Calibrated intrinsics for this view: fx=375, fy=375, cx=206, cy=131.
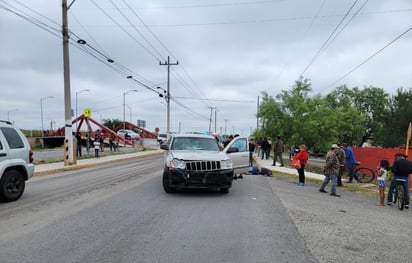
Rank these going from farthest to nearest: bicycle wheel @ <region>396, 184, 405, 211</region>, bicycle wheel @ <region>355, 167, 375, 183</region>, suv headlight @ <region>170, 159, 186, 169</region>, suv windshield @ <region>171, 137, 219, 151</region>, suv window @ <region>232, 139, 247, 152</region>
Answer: bicycle wheel @ <region>355, 167, 375, 183</region> → suv window @ <region>232, 139, 247, 152</region> → suv windshield @ <region>171, 137, 219, 151</region> → suv headlight @ <region>170, 159, 186, 169</region> → bicycle wheel @ <region>396, 184, 405, 211</region>

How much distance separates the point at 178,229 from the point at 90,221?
5.63 ft

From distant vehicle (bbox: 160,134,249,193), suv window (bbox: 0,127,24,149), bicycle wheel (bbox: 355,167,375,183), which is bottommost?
bicycle wheel (bbox: 355,167,375,183)

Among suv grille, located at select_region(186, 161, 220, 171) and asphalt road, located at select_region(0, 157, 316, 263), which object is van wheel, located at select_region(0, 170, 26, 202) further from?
suv grille, located at select_region(186, 161, 220, 171)

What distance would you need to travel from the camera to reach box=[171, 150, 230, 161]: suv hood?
10.1 m

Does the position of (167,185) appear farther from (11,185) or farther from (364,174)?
(364,174)

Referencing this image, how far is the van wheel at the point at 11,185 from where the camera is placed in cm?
888

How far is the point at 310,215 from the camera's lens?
823cm

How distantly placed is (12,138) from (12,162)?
76 cm

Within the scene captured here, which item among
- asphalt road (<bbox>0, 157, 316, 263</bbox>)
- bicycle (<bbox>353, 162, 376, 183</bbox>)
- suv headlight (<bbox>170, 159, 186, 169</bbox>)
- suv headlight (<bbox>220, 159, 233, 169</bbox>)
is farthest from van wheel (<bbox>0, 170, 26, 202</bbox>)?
bicycle (<bbox>353, 162, 376, 183</bbox>)

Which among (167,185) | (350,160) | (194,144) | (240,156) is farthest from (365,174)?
(167,185)

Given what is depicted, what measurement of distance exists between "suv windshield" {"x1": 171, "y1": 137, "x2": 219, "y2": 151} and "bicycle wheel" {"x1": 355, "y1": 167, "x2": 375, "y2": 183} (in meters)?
8.57

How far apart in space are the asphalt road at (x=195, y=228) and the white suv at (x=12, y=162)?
0.39 metres

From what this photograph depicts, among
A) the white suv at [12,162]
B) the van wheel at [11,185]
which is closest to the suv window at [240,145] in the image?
the white suv at [12,162]

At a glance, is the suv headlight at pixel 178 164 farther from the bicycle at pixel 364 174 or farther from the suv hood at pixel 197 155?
the bicycle at pixel 364 174
